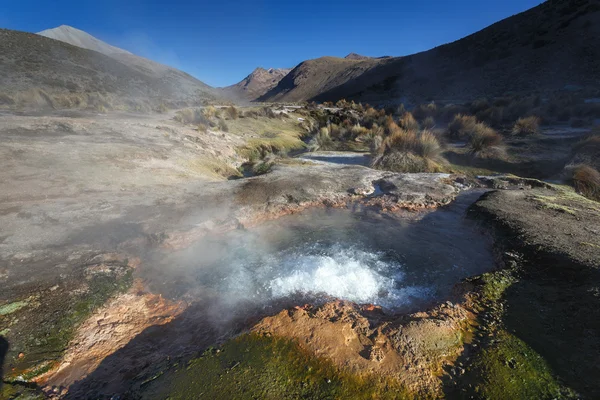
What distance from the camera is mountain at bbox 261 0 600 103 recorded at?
1123 inches

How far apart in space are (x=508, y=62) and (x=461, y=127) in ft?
99.0

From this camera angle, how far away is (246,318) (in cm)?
323

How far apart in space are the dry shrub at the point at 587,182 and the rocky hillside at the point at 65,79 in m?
21.7

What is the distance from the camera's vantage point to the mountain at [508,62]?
93.6 ft

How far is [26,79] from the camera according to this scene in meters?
22.8

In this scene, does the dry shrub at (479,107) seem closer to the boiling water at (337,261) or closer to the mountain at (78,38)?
the boiling water at (337,261)

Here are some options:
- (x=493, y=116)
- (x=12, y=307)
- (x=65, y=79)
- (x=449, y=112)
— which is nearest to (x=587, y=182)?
(x=493, y=116)

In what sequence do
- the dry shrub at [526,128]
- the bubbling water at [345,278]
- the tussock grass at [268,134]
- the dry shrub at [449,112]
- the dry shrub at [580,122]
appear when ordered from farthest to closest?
the dry shrub at [449,112]
the dry shrub at [580,122]
the tussock grass at [268,134]
the dry shrub at [526,128]
the bubbling water at [345,278]

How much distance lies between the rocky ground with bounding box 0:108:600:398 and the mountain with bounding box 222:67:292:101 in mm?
112077

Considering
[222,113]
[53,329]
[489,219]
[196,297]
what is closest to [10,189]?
[53,329]

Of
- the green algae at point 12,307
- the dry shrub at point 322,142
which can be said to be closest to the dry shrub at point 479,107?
the dry shrub at point 322,142

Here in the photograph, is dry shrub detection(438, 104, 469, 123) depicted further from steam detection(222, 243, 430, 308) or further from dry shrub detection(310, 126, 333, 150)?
steam detection(222, 243, 430, 308)

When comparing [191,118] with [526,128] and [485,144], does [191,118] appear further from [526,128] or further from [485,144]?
[526,128]

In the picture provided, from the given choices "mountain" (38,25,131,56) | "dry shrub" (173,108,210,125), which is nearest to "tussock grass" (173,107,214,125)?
"dry shrub" (173,108,210,125)
